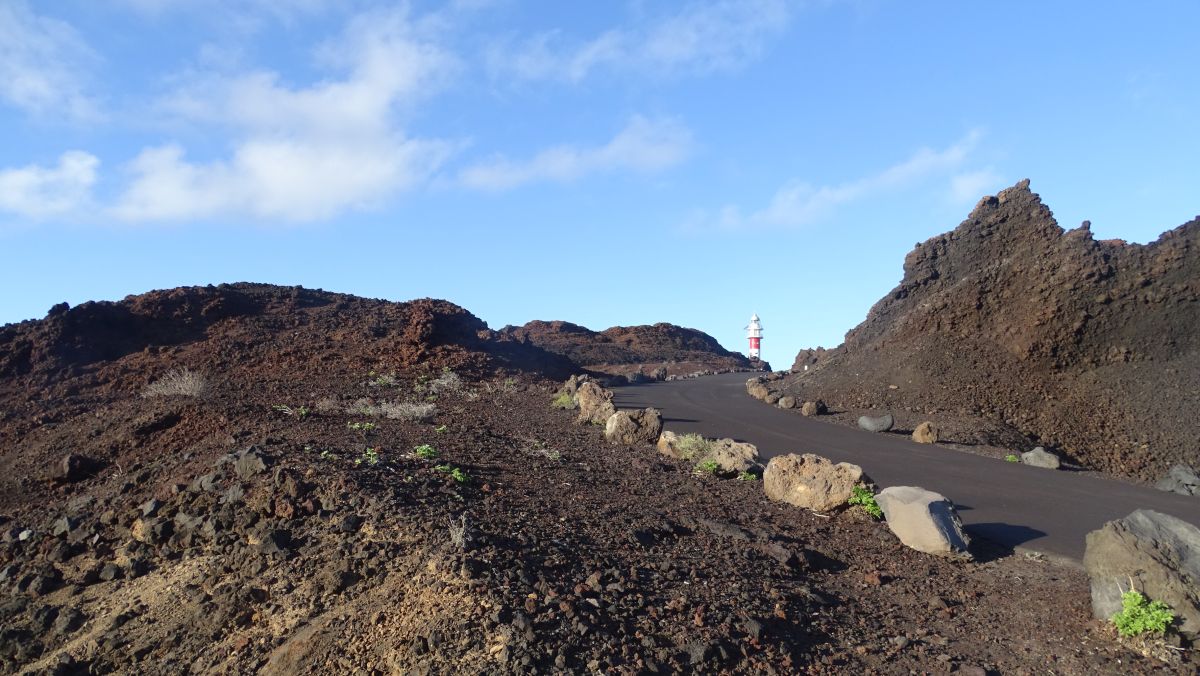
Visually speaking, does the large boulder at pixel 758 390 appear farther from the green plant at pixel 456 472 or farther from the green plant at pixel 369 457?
the green plant at pixel 369 457

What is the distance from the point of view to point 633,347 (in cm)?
5331

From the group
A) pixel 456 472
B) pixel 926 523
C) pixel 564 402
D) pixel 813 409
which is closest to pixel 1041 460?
pixel 813 409

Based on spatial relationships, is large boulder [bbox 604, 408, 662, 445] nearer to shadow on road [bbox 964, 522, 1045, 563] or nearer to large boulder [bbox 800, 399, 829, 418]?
shadow on road [bbox 964, 522, 1045, 563]

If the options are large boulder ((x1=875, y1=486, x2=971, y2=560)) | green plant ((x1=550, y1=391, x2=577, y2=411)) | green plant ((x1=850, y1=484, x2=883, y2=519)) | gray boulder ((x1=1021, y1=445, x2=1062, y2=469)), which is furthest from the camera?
green plant ((x1=550, y1=391, x2=577, y2=411))

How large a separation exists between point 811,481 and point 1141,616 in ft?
12.7

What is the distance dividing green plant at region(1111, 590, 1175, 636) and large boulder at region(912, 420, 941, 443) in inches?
426

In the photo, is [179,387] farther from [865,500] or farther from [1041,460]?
[1041,460]

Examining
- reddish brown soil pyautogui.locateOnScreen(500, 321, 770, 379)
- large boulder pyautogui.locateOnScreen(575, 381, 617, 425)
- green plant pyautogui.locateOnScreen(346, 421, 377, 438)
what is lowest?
green plant pyautogui.locateOnScreen(346, 421, 377, 438)

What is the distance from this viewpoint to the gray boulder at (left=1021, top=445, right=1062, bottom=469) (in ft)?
44.8

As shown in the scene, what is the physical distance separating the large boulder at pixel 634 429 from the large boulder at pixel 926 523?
17.7ft

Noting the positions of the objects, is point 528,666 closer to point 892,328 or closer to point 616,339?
point 892,328

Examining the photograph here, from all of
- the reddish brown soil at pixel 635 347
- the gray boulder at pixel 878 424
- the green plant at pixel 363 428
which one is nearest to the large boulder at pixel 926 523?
the green plant at pixel 363 428

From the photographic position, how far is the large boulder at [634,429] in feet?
42.8

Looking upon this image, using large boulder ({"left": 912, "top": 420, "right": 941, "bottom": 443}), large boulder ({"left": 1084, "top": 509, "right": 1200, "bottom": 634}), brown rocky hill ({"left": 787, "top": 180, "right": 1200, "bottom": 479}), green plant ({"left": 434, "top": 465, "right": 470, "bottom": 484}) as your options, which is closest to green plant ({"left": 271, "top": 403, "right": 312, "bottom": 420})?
green plant ({"left": 434, "top": 465, "right": 470, "bottom": 484})
